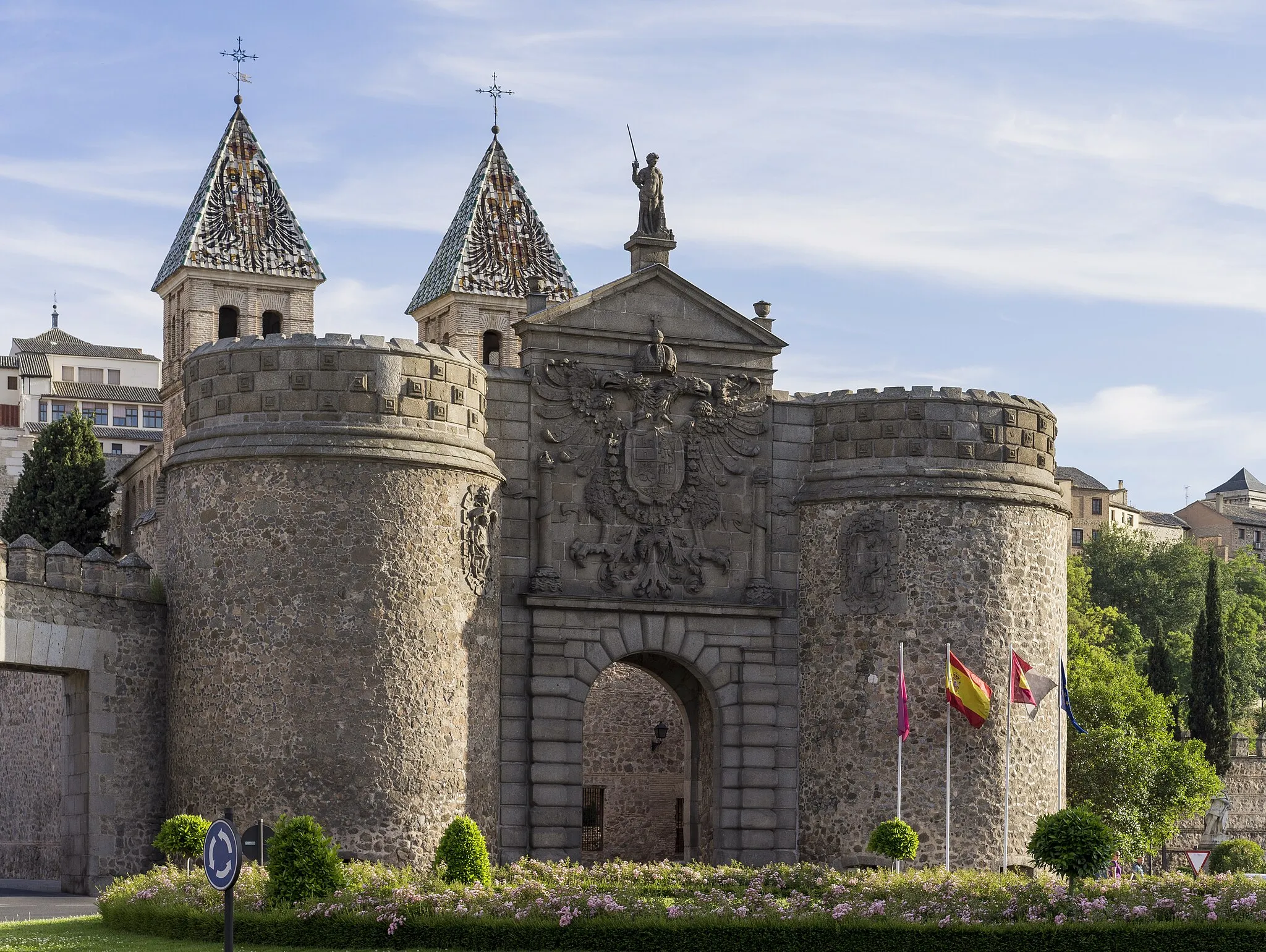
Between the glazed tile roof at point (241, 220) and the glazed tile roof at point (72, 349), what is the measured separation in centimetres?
6124

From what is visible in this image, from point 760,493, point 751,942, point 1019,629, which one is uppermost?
point 760,493

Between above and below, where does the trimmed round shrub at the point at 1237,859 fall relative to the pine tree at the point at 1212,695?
below

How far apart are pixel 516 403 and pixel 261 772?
8321mm

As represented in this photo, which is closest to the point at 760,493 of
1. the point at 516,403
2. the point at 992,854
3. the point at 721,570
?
the point at 721,570

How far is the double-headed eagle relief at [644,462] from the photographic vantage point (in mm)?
39688

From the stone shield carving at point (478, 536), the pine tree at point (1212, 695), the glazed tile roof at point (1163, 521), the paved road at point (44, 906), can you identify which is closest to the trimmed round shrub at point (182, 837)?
the paved road at point (44, 906)

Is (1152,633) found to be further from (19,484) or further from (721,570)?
(721,570)

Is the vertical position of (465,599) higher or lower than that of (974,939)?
higher

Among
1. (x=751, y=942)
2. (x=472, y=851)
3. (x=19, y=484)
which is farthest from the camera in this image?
(x=19, y=484)

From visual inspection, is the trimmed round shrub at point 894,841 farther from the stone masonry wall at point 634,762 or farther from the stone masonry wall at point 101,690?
the stone masonry wall at point 101,690

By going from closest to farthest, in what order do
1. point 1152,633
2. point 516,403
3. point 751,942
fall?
point 751,942 → point 516,403 → point 1152,633

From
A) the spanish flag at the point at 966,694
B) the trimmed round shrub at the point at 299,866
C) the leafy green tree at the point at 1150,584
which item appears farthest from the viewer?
the leafy green tree at the point at 1150,584

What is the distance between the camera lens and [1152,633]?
10056 centimetres

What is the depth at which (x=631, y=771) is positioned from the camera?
49188 mm
